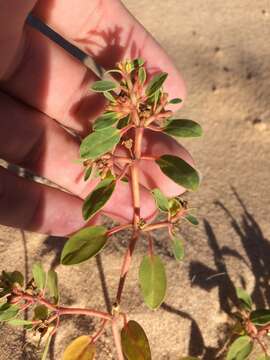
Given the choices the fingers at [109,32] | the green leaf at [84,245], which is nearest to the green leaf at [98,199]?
the green leaf at [84,245]

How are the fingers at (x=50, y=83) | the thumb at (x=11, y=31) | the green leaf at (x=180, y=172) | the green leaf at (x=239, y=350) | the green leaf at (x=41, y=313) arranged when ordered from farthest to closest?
the fingers at (x=50, y=83)
the thumb at (x=11, y=31)
the green leaf at (x=239, y=350)
the green leaf at (x=41, y=313)
the green leaf at (x=180, y=172)

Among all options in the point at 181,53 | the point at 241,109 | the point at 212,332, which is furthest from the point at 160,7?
the point at 212,332

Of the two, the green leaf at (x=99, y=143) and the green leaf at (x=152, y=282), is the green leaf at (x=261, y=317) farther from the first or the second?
the green leaf at (x=99, y=143)

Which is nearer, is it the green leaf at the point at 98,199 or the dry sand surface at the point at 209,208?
the green leaf at the point at 98,199

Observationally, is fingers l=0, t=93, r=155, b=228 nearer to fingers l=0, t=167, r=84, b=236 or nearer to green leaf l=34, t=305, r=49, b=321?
fingers l=0, t=167, r=84, b=236

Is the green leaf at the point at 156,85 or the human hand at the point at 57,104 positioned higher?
the green leaf at the point at 156,85

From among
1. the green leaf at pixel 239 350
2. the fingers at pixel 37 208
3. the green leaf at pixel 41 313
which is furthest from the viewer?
the fingers at pixel 37 208

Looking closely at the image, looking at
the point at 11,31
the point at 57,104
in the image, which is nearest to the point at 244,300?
the point at 57,104
